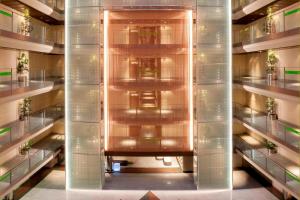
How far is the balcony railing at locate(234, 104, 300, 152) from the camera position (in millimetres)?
12014

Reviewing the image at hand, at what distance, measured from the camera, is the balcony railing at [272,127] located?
39.4ft

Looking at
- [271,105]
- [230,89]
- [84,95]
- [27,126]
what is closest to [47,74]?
[84,95]

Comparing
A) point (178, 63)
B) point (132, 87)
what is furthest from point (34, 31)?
point (178, 63)

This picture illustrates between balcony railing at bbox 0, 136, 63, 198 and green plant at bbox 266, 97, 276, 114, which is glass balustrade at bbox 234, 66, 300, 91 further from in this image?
balcony railing at bbox 0, 136, 63, 198

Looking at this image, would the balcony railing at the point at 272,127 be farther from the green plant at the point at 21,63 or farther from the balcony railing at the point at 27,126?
the green plant at the point at 21,63

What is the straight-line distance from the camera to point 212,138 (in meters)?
15.8

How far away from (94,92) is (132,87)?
6.03 ft

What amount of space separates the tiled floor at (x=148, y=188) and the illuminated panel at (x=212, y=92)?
29.3 inches

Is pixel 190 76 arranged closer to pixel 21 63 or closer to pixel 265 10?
pixel 265 10

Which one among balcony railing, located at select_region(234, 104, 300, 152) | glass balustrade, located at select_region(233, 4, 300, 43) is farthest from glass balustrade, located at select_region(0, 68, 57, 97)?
glass balustrade, located at select_region(233, 4, 300, 43)

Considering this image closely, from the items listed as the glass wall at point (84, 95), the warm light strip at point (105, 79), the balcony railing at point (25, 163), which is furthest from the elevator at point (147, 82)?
the balcony railing at point (25, 163)

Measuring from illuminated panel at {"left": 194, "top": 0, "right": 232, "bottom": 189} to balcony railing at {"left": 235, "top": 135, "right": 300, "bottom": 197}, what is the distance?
1.15 metres

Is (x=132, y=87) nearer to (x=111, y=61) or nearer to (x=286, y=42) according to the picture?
(x=111, y=61)

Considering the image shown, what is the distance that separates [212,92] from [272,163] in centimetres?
429
